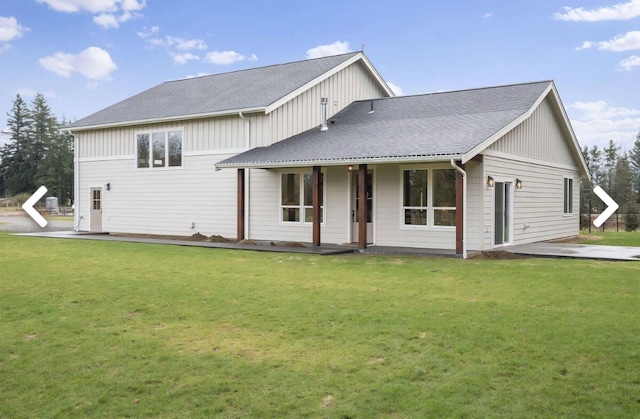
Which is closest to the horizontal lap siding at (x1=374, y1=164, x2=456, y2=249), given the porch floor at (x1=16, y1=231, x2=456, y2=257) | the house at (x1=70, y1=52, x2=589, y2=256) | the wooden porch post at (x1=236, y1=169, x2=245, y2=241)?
the house at (x1=70, y1=52, x2=589, y2=256)

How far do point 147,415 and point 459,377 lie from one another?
2.37 metres

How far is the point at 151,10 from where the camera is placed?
28.8m

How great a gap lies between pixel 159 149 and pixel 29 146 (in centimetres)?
5619

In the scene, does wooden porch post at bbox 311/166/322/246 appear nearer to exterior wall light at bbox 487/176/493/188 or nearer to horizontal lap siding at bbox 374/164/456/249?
horizontal lap siding at bbox 374/164/456/249

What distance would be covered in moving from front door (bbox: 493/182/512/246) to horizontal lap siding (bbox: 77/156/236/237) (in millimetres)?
7793

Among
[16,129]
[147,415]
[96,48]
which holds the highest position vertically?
[96,48]

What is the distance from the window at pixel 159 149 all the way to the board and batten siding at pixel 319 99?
12.5ft

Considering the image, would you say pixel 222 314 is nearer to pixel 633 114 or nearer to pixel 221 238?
pixel 221 238

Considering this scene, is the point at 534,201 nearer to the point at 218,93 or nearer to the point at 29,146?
the point at 218,93

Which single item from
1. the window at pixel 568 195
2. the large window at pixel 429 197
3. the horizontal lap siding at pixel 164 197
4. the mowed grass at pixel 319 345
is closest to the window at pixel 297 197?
the horizontal lap siding at pixel 164 197

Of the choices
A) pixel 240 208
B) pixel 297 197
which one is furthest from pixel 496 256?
pixel 240 208

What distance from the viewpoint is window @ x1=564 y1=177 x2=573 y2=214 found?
1884 centimetres

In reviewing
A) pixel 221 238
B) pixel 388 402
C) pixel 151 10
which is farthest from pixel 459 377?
pixel 151 10

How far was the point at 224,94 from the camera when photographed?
60.1ft
